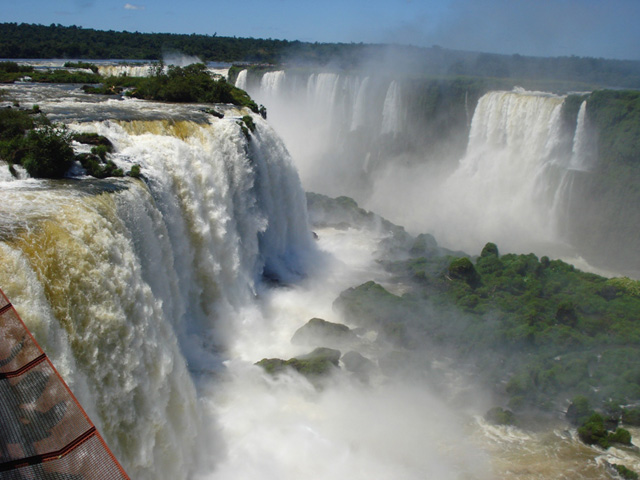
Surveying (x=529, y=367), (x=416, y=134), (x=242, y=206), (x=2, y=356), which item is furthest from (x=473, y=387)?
(x=416, y=134)

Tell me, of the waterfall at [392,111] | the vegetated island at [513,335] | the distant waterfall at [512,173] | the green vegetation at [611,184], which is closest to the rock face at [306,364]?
the vegetated island at [513,335]

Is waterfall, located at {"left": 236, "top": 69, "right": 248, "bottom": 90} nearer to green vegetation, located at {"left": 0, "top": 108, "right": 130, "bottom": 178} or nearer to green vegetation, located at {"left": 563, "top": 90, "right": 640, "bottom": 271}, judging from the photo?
green vegetation, located at {"left": 563, "top": 90, "right": 640, "bottom": 271}

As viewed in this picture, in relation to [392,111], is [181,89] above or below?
above

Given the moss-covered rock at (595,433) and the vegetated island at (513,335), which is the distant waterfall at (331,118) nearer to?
the vegetated island at (513,335)

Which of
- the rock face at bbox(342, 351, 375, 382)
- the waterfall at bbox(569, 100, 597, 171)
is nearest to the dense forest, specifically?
the waterfall at bbox(569, 100, 597, 171)

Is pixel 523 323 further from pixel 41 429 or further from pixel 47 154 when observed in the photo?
pixel 41 429

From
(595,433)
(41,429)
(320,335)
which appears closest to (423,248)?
(320,335)

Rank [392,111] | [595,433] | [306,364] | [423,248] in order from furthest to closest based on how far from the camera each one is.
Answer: [392,111] < [423,248] < [306,364] < [595,433]
